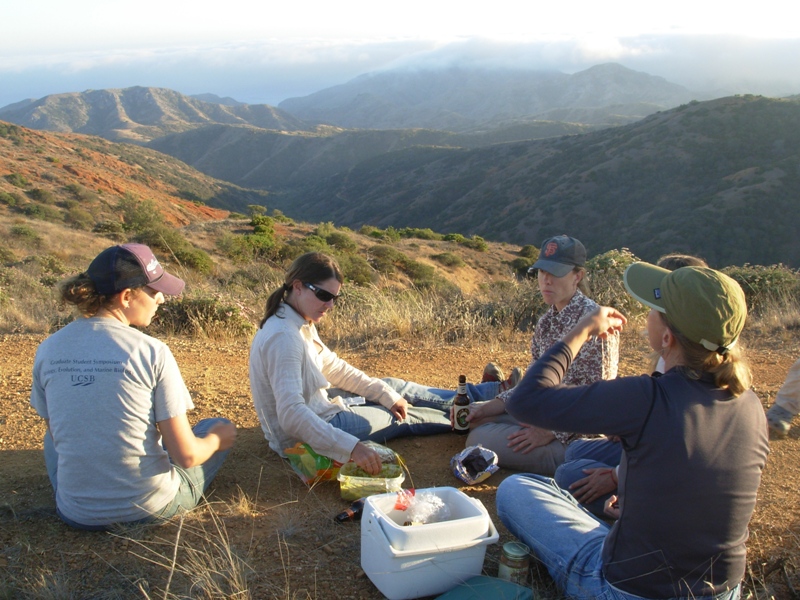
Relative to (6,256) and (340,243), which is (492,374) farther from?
(340,243)

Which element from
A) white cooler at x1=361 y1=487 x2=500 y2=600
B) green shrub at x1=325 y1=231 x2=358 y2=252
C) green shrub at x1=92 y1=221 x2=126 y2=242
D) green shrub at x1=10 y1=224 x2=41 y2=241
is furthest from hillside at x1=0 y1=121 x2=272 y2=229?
white cooler at x1=361 y1=487 x2=500 y2=600

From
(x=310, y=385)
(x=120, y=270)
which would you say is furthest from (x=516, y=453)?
(x=120, y=270)

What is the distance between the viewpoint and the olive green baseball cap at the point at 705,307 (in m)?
1.79

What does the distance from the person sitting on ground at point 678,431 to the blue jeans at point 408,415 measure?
172 cm

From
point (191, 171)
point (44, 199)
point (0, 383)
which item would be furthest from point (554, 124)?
point (0, 383)

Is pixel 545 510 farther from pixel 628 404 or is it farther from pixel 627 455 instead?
pixel 628 404

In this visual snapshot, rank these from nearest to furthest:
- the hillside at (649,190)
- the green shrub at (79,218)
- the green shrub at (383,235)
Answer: the green shrub at (79,218) < the green shrub at (383,235) < the hillside at (649,190)

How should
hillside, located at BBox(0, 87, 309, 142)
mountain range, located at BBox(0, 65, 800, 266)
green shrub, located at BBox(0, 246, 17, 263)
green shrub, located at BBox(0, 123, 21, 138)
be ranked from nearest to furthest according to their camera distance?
green shrub, located at BBox(0, 246, 17, 263)
mountain range, located at BBox(0, 65, 800, 266)
green shrub, located at BBox(0, 123, 21, 138)
hillside, located at BBox(0, 87, 309, 142)

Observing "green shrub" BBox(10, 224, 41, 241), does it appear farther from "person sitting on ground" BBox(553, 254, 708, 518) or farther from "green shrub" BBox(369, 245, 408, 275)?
"person sitting on ground" BBox(553, 254, 708, 518)

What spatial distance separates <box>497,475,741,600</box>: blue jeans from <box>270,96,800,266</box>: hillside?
121 ft

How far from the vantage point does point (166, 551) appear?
258cm

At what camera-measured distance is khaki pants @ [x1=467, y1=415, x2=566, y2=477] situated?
349 cm

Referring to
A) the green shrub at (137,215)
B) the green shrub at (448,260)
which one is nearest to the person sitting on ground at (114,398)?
the green shrub at (137,215)

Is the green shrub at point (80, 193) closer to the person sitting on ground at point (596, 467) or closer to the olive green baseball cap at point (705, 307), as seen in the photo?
the person sitting on ground at point (596, 467)
